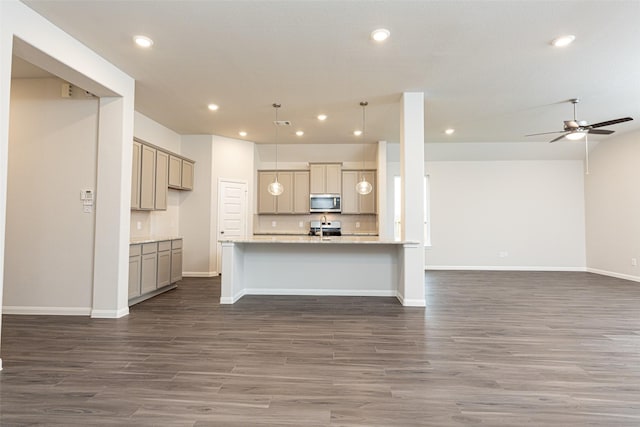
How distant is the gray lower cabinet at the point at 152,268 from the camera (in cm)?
450

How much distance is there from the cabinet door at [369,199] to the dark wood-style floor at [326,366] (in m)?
3.52

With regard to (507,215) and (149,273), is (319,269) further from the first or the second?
(507,215)

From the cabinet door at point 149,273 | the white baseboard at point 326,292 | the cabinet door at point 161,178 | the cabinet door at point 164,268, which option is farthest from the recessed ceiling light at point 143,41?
the white baseboard at point 326,292


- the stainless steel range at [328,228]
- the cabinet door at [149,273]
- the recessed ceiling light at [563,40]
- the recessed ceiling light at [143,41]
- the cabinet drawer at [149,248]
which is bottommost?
the cabinet door at [149,273]

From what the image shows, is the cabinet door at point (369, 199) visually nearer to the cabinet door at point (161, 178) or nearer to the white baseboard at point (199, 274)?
the white baseboard at point (199, 274)

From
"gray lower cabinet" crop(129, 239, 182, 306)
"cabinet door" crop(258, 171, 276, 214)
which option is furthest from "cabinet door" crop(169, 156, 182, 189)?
"cabinet door" crop(258, 171, 276, 214)

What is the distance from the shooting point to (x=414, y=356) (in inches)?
112

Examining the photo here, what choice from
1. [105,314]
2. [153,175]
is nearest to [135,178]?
[153,175]

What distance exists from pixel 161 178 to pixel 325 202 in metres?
3.63

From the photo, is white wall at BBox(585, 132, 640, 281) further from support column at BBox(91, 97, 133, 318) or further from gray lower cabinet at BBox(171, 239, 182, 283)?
support column at BBox(91, 97, 133, 318)

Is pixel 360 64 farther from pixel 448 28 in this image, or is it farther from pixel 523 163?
pixel 523 163

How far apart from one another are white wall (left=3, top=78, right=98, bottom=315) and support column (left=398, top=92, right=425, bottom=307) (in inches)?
156

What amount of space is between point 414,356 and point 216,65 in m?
3.71

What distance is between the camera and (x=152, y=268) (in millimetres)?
4973
